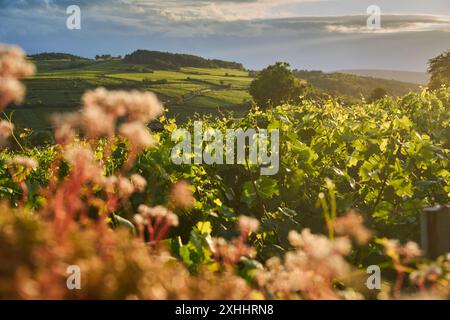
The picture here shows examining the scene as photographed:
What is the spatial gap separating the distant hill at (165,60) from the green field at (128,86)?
4056 mm

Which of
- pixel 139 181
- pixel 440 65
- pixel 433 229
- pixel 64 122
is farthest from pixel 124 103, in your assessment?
pixel 440 65

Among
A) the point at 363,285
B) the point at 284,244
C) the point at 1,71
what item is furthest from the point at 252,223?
the point at 284,244

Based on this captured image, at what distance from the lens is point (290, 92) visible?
8406 cm

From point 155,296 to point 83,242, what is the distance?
0.29 m

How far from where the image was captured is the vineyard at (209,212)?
1.87 m

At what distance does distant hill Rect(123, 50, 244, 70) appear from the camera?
142 meters

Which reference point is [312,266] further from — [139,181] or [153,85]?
[153,85]

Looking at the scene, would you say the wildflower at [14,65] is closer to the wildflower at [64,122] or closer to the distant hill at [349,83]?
the wildflower at [64,122]

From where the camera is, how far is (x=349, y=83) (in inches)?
5738

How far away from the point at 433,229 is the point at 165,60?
146m

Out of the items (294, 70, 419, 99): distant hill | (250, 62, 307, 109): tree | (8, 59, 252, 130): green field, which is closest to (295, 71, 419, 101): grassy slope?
(294, 70, 419, 99): distant hill

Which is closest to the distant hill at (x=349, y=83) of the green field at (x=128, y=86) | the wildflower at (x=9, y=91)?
the green field at (x=128, y=86)
